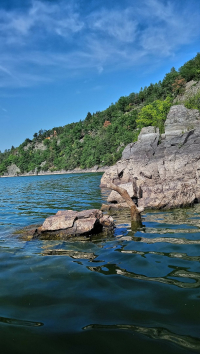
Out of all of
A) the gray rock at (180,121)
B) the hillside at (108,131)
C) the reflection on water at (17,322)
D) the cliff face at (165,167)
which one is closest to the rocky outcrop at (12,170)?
the hillside at (108,131)

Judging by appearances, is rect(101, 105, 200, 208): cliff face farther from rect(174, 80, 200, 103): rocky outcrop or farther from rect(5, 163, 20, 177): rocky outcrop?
rect(5, 163, 20, 177): rocky outcrop

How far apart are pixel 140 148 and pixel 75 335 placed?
27240 millimetres

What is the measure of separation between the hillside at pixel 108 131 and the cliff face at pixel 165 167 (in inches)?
228

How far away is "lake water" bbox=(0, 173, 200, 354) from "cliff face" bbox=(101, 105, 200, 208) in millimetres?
5958

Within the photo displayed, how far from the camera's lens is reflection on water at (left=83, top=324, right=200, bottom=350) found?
2545 millimetres

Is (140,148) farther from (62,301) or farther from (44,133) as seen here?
(44,133)

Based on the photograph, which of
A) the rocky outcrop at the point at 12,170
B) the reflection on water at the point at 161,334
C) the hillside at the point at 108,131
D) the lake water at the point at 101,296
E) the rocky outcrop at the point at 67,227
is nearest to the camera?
the reflection on water at the point at 161,334

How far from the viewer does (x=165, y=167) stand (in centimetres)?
2255

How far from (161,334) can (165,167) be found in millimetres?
20760

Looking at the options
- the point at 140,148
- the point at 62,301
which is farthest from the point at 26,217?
the point at 140,148

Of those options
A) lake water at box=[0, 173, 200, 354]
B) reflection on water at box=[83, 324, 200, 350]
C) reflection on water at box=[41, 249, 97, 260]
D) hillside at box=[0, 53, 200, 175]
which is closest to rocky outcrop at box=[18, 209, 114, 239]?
lake water at box=[0, 173, 200, 354]

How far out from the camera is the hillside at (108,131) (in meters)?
61.5

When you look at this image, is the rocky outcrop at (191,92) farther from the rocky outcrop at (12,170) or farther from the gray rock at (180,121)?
the rocky outcrop at (12,170)

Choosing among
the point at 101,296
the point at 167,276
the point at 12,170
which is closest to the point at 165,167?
the point at 167,276
